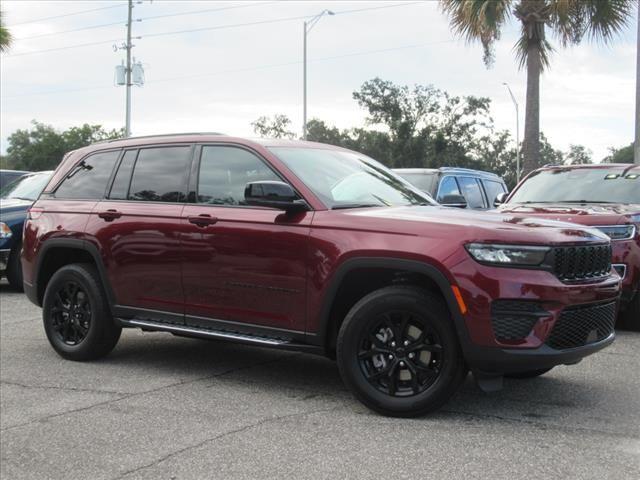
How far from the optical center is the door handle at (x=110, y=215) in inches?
243

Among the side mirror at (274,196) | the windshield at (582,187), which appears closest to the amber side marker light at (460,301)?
the side mirror at (274,196)

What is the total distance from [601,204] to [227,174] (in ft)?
14.9

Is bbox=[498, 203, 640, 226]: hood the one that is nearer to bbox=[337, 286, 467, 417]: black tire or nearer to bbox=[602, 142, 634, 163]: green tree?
bbox=[337, 286, 467, 417]: black tire

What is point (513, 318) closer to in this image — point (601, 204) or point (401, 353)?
point (401, 353)

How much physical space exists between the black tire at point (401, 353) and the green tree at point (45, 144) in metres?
72.0

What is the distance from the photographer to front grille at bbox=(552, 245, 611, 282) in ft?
14.8

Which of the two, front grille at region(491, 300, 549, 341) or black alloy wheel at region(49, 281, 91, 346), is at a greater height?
front grille at region(491, 300, 549, 341)

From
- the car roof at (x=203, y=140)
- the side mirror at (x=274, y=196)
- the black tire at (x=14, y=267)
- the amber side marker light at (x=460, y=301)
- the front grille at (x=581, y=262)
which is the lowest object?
the black tire at (x=14, y=267)

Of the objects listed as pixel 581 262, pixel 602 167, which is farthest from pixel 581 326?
pixel 602 167

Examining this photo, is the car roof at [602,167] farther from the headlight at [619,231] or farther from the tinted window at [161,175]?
the tinted window at [161,175]

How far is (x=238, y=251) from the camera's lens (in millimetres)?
5328

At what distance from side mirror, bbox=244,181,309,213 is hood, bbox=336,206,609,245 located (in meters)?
0.34

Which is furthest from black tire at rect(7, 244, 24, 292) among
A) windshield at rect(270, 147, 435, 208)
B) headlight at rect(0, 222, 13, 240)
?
windshield at rect(270, 147, 435, 208)

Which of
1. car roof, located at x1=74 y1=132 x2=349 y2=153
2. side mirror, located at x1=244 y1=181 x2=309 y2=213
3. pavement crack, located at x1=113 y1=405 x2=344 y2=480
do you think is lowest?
pavement crack, located at x1=113 y1=405 x2=344 y2=480
